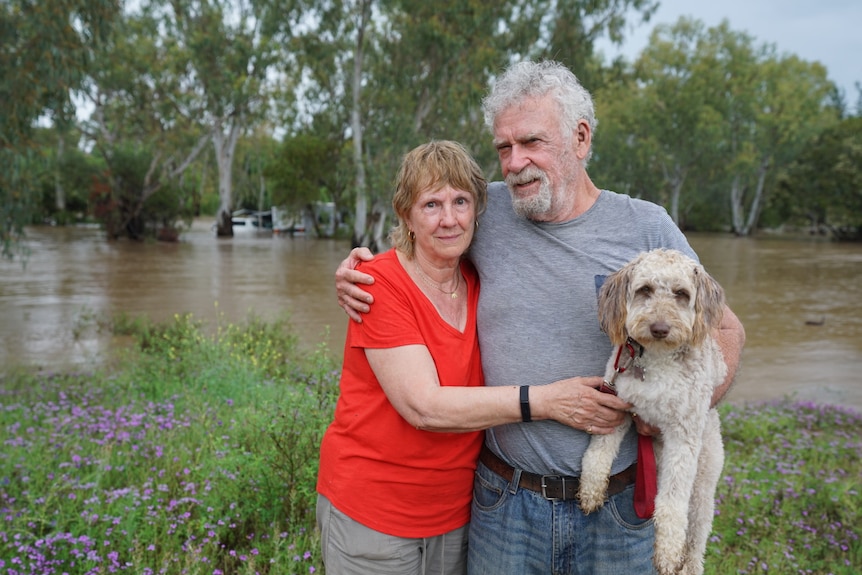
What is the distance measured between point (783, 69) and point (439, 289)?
6066cm

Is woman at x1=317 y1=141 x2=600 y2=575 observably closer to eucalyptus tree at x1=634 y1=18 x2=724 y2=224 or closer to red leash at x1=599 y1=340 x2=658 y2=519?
red leash at x1=599 y1=340 x2=658 y2=519

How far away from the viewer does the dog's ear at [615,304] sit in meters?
2.35

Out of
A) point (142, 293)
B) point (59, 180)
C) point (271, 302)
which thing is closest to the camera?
point (271, 302)

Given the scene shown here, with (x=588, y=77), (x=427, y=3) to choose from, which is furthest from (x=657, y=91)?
(x=427, y=3)

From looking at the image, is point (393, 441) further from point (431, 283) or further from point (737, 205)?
point (737, 205)

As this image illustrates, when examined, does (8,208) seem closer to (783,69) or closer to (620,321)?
(620,321)

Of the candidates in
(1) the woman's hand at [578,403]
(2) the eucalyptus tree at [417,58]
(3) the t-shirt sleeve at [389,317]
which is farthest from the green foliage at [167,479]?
(2) the eucalyptus tree at [417,58]

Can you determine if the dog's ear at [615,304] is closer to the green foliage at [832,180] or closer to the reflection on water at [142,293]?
the reflection on water at [142,293]

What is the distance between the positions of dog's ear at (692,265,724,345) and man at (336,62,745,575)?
0.20 m

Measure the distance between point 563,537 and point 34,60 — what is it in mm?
9849

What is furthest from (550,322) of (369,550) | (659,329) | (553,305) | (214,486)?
(214,486)

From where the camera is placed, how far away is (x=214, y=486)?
4293 mm

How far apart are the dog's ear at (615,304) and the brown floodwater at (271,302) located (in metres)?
3.64

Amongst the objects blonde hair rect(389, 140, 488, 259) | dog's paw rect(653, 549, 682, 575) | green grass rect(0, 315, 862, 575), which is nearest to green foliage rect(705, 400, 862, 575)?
green grass rect(0, 315, 862, 575)
